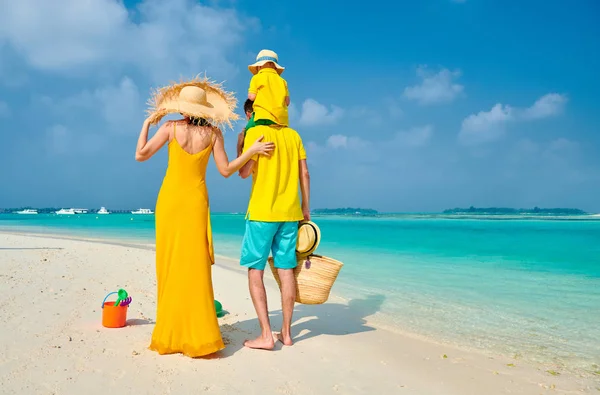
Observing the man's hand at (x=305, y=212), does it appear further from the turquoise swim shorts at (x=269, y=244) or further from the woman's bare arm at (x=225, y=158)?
the woman's bare arm at (x=225, y=158)

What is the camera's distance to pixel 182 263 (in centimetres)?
324

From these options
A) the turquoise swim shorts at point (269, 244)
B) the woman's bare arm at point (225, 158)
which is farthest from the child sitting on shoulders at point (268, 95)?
the turquoise swim shorts at point (269, 244)

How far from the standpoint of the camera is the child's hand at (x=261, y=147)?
11.4 feet

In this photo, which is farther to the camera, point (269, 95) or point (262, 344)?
point (269, 95)

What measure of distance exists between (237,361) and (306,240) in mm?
1127

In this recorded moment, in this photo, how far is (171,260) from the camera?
3248 mm

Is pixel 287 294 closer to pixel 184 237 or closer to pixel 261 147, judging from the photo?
pixel 184 237

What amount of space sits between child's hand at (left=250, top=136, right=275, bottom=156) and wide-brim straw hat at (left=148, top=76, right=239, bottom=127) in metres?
0.27

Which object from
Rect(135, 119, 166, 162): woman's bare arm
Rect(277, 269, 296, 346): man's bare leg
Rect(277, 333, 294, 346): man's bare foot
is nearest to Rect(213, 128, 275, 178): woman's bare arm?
Rect(135, 119, 166, 162): woman's bare arm

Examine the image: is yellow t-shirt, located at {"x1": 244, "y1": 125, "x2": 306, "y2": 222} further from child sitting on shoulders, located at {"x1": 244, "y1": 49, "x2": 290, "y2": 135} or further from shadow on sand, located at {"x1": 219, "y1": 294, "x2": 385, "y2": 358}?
shadow on sand, located at {"x1": 219, "y1": 294, "x2": 385, "y2": 358}

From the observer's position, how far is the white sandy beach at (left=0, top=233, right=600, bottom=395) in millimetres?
2760

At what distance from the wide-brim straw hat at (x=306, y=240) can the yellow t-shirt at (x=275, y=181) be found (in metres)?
0.12

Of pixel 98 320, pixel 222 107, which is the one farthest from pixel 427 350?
pixel 98 320

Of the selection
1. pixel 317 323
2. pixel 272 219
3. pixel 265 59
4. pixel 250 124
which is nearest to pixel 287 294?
pixel 272 219
